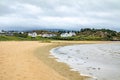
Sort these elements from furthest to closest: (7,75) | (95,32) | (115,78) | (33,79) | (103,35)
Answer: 1. (95,32)
2. (103,35)
3. (115,78)
4. (7,75)
5. (33,79)

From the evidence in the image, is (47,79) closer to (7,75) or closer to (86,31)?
(7,75)

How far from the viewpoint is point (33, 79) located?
1405cm

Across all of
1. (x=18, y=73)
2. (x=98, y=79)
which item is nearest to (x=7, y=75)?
(x=18, y=73)

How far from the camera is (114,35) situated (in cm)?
18100

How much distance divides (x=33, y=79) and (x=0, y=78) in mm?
1818

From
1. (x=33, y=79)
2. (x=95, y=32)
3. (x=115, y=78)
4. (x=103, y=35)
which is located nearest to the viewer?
(x=33, y=79)

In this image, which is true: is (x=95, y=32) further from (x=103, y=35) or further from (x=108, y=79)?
(x=108, y=79)

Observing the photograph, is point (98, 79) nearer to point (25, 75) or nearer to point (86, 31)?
point (25, 75)

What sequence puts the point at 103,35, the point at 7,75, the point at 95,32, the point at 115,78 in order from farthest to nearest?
the point at 95,32 → the point at 103,35 → the point at 115,78 → the point at 7,75

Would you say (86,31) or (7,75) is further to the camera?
(86,31)

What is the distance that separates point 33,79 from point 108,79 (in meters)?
4.76

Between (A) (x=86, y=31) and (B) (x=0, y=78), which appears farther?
(A) (x=86, y=31)

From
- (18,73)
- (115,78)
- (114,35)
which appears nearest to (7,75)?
(18,73)

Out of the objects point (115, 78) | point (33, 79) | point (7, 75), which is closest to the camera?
point (33, 79)
